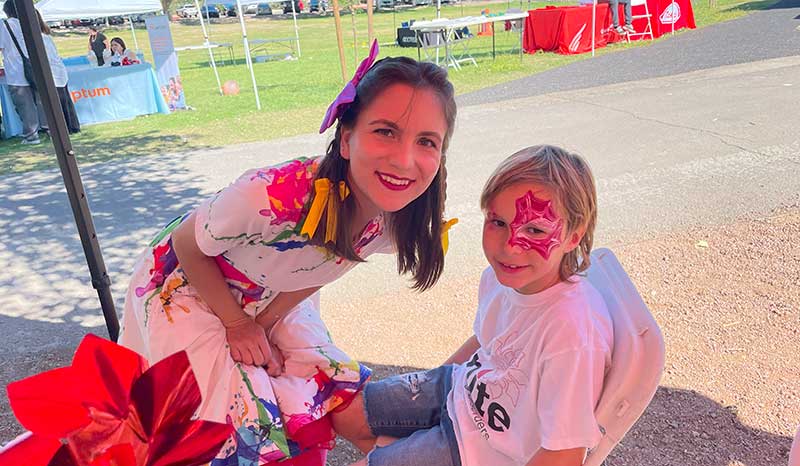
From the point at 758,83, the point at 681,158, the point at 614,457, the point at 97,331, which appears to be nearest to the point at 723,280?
the point at 614,457

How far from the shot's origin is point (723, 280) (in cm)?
350

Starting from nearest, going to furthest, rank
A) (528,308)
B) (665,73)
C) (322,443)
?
(528,308)
(322,443)
(665,73)

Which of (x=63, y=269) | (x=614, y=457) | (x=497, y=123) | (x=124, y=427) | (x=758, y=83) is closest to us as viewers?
(x=124, y=427)

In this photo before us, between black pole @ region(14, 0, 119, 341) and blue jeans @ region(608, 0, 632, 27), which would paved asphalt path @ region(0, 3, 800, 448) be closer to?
black pole @ region(14, 0, 119, 341)

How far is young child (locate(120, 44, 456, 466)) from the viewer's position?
1.54 m

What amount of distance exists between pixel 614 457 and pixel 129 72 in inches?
383

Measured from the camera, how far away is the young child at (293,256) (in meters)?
1.54

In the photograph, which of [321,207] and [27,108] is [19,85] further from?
[321,207]

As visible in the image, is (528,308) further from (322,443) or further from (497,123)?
(497,123)

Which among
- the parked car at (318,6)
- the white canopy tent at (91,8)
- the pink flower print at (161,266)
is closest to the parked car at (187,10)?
the parked car at (318,6)

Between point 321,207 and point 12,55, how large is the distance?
8.29m

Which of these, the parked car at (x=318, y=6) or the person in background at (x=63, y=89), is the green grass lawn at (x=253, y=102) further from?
the parked car at (x=318, y=6)

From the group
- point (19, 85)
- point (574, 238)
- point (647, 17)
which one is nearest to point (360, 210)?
point (574, 238)

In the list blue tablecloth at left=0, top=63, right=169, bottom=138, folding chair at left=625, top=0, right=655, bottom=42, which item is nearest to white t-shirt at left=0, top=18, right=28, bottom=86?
blue tablecloth at left=0, top=63, right=169, bottom=138
